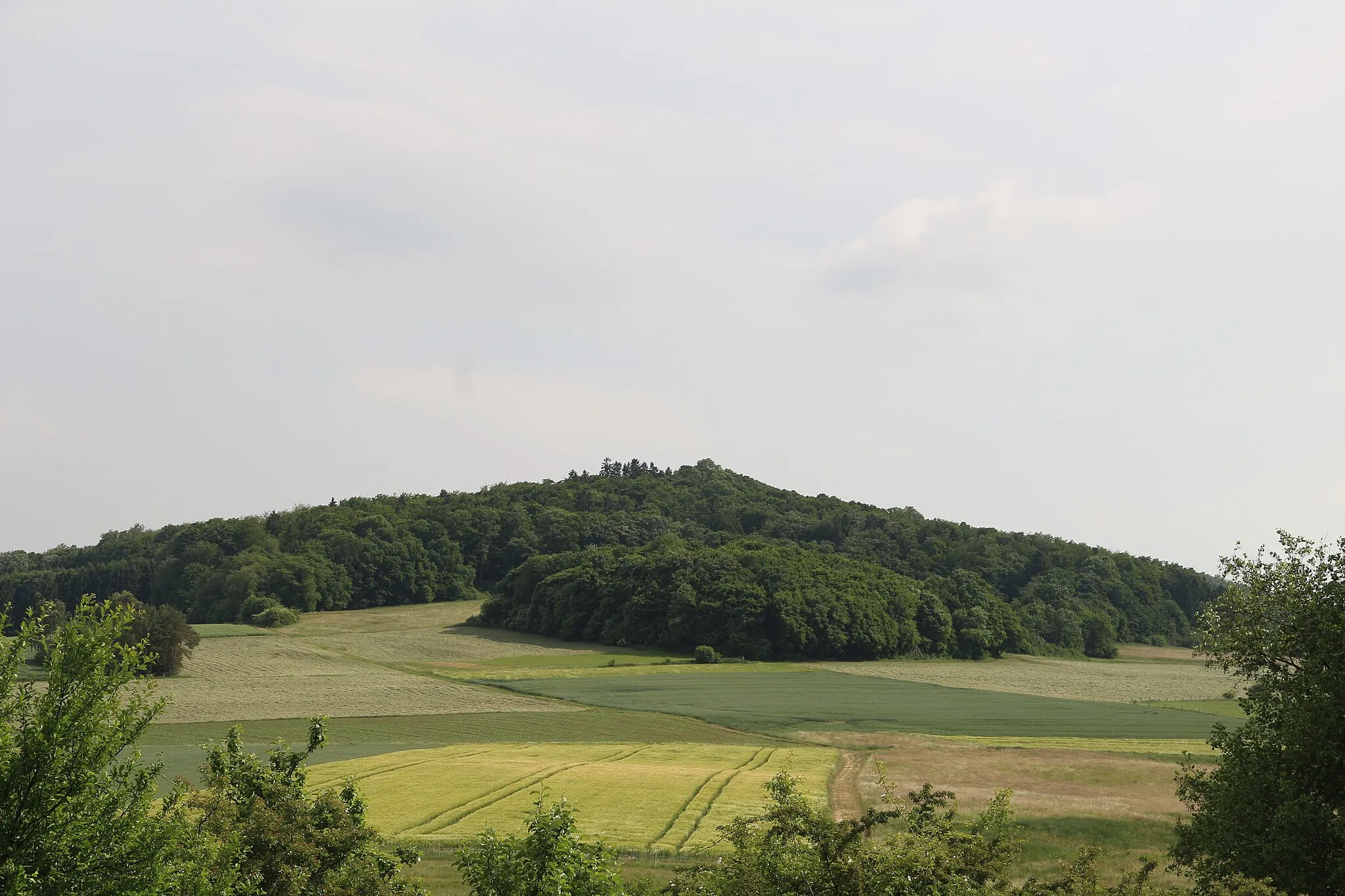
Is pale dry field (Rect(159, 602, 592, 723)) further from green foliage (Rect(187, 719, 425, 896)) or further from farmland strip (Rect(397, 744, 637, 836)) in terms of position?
green foliage (Rect(187, 719, 425, 896))

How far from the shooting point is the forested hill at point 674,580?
426ft

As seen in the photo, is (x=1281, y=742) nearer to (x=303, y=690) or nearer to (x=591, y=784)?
(x=591, y=784)

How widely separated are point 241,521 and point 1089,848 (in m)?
185

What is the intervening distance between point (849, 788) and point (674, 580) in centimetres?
8815

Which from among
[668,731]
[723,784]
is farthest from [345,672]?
[723,784]

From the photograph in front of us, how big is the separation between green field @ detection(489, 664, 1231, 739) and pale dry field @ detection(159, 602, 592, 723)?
7.99m

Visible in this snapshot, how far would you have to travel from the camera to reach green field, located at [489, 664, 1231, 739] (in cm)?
7056

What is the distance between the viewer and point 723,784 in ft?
149

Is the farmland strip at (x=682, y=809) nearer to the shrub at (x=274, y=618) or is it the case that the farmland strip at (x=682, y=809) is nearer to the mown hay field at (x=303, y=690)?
the mown hay field at (x=303, y=690)

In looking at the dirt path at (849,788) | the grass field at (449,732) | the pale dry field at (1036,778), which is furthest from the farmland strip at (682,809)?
the grass field at (449,732)

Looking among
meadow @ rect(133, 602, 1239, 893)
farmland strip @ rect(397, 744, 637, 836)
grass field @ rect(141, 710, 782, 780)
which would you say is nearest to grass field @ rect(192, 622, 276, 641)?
meadow @ rect(133, 602, 1239, 893)

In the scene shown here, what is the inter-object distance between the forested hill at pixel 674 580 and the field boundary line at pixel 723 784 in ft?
223

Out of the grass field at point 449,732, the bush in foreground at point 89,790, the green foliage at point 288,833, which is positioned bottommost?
the grass field at point 449,732

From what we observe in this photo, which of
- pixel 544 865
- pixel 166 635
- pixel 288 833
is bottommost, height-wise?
pixel 166 635
